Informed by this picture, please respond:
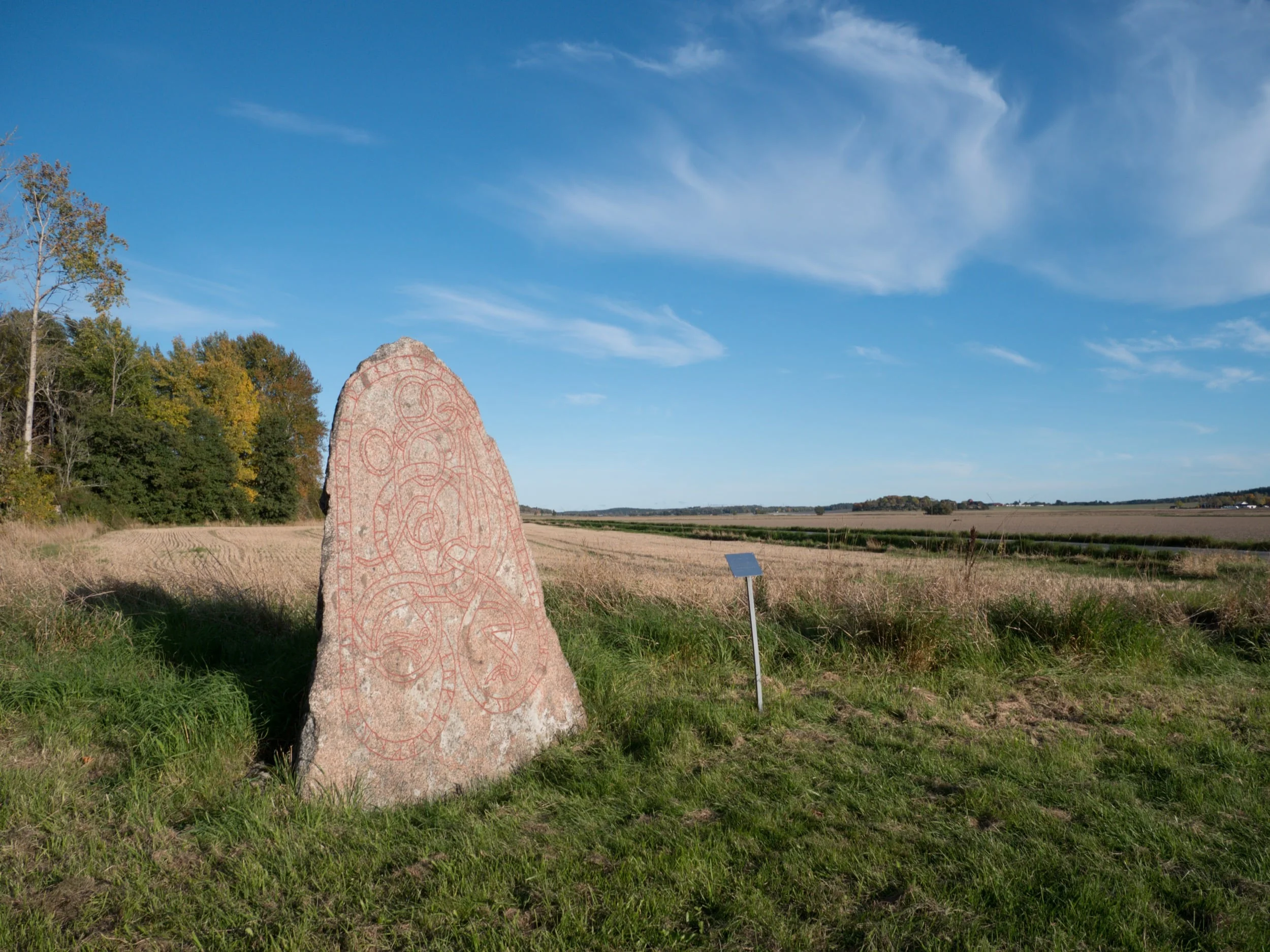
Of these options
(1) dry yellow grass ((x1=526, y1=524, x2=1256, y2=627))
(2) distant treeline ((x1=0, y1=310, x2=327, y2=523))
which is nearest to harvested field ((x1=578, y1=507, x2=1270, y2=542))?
(1) dry yellow grass ((x1=526, y1=524, x2=1256, y2=627))

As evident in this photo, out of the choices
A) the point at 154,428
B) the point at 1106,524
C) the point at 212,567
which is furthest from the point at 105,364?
the point at 1106,524

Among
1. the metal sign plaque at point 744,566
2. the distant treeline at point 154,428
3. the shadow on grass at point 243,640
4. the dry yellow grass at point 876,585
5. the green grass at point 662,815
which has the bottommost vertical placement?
the green grass at point 662,815

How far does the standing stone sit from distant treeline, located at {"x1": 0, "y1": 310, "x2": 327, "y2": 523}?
2386cm

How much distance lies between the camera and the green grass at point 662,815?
283 cm

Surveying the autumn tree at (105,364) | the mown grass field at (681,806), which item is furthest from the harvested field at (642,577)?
the autumn tree at (105,364)

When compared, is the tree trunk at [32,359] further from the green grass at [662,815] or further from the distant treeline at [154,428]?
the green grass at [662,815]

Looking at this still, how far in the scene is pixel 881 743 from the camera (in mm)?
4777

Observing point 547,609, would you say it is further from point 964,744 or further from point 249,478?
point 249,478

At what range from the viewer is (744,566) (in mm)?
5641

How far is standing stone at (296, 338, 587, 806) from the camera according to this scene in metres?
4.11

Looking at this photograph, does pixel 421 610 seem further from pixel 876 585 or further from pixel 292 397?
pixel 292 397

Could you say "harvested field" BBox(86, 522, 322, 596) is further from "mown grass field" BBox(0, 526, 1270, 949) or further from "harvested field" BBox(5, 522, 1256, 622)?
"mown grass field" BBox(0, 526, 1270, 949)

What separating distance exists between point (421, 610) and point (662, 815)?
1892mm

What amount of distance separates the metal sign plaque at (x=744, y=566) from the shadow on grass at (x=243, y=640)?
304cm
